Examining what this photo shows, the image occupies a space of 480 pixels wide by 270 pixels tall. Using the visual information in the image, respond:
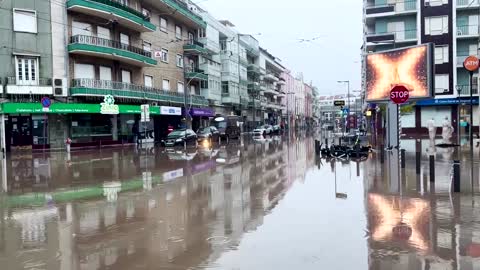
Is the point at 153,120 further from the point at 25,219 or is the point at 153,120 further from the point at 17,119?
the point at 25,219

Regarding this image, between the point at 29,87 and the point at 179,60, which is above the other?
the point at 179,60

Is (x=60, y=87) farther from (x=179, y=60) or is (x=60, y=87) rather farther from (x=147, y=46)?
(x=179, y=60)

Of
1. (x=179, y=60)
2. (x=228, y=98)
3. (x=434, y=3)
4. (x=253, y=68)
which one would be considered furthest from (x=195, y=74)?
(x=253, y=68)

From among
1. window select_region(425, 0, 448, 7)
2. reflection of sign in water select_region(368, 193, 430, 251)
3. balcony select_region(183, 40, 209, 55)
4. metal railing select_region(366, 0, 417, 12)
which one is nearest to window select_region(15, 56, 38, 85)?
balcony select_region(183, 40, 209, 55)

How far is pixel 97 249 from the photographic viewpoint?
7.11 meters

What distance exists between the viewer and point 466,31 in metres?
52.5

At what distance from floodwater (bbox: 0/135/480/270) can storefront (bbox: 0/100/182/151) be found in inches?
801

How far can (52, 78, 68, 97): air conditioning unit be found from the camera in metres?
35.8

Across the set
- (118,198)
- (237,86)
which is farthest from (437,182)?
(237,86)

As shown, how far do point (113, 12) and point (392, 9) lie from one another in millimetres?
33212

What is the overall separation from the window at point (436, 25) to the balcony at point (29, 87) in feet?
133

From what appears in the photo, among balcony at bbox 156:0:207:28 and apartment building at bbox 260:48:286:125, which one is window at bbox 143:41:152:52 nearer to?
balcony at bbox 156:0:207:28

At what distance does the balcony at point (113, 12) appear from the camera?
3675cm

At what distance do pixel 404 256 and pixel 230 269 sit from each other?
7.80 ft
